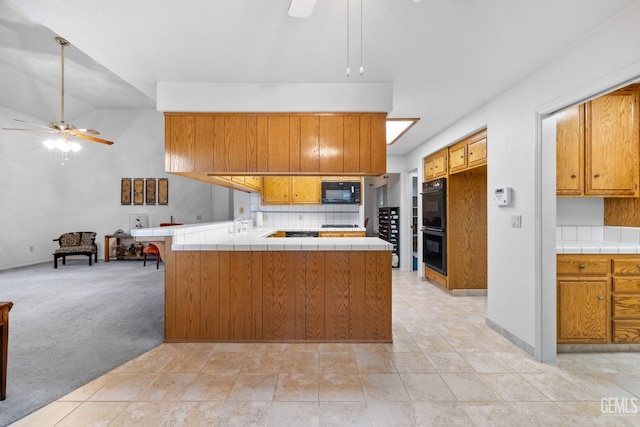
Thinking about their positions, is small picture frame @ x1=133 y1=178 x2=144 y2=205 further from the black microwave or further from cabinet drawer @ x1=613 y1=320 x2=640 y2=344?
cabinet drawer @ x1=613 y1=320 x2=640 y2=344

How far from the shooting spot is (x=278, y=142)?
2.78 metres

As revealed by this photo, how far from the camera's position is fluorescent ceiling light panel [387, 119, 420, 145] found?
3.73m

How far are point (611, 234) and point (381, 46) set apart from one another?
2.77m

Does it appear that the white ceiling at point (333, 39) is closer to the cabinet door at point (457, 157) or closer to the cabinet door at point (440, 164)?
the cabinet door at point (457, 157)

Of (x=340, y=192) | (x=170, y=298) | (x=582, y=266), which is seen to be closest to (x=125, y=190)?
(x=340, y=192)

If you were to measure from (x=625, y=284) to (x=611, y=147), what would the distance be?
1.17 metres

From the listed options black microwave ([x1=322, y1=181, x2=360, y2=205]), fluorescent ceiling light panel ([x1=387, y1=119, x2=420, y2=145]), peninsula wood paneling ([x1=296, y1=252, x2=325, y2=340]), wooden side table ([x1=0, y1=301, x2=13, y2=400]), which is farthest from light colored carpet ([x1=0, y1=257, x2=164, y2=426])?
fluorescent ceiling light panel ([x1=387, y1=119, x2=420, y2=145])

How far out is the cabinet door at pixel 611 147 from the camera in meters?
2.49

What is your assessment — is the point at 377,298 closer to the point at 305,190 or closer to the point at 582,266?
the point at 582,266

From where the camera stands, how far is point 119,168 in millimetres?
7301

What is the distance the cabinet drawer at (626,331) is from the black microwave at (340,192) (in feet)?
12.5

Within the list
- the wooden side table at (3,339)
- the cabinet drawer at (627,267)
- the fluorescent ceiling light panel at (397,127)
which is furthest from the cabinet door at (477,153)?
the wooden side table at (3,339)

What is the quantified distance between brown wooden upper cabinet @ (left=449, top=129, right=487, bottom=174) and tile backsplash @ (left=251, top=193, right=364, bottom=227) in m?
2.17

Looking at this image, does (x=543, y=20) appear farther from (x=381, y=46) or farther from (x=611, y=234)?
(x=611, y=234)
